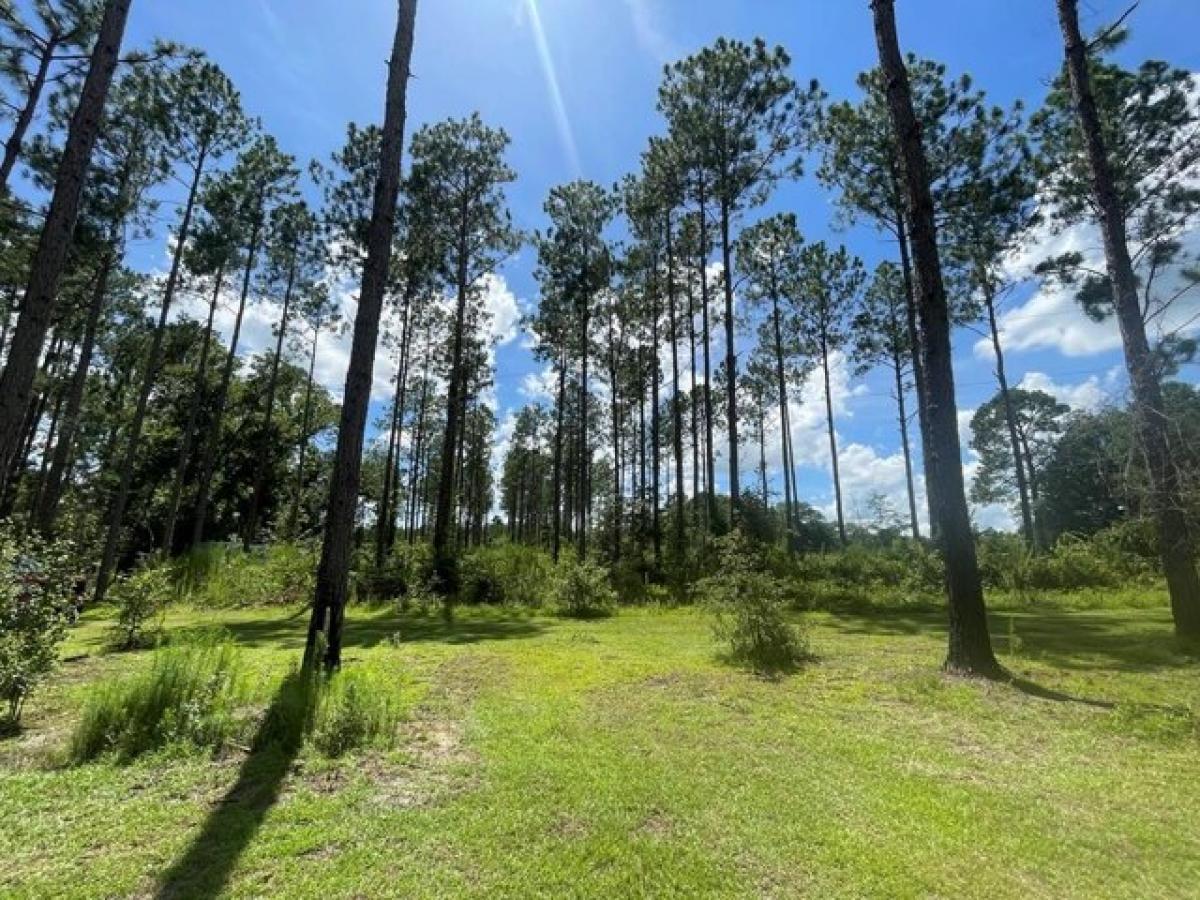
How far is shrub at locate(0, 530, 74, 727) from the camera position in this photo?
16.0 feet

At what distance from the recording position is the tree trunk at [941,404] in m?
6.25

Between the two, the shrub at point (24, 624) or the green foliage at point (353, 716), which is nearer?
the green foliage at point (353, 716)

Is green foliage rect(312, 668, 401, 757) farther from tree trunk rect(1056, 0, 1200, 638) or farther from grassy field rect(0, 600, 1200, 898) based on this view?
tree trunk rect(1056, 0, 1200, 638)

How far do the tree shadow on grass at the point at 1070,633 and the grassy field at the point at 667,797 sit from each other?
1.54 feet

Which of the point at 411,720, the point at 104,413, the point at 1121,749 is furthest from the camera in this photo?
the point at 104,413

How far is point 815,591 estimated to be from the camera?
14078 mm

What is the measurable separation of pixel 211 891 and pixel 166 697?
8.45ft

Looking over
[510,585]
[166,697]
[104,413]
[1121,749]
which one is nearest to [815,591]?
[510,585]

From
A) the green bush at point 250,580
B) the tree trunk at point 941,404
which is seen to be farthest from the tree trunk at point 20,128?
the tree trunk at point 941,404

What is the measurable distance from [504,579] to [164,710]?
10.7m

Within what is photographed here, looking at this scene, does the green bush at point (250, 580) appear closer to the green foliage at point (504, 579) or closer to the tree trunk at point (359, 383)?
the green foliage at point (504, 579)

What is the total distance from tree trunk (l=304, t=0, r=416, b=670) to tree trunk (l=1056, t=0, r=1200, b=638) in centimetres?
733

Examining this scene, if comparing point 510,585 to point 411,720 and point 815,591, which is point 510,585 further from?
point 411,720

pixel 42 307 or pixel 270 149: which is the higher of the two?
pixel 270 149
